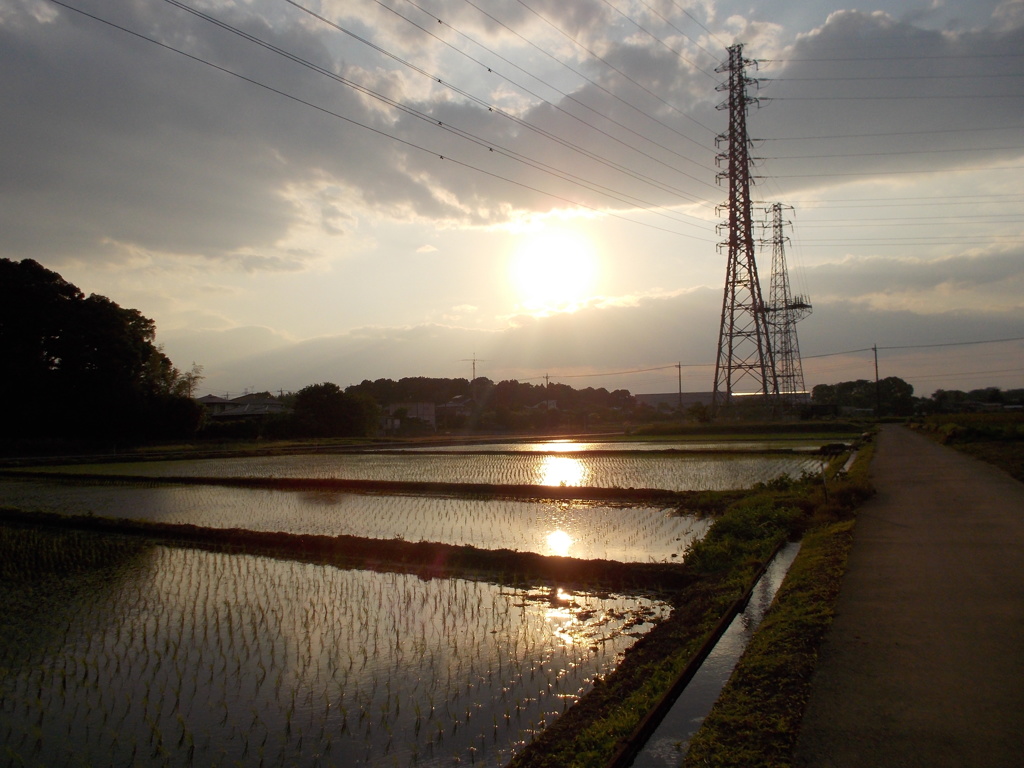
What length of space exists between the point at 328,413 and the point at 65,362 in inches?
698

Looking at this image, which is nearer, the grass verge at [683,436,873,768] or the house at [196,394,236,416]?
the grass verge at [683,436,873,768]

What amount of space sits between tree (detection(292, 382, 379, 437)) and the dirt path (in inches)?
1745

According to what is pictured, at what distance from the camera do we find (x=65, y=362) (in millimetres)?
35781

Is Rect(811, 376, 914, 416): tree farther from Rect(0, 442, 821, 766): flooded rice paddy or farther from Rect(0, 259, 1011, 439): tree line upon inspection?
Rect(0, 442, 821, 766): flooded rice paddy

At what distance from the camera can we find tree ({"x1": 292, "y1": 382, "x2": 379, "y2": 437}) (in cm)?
4900

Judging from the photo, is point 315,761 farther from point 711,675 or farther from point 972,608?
point 972,608

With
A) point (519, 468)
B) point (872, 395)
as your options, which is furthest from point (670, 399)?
point (519, 468)

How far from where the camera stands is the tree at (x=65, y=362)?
3400cm

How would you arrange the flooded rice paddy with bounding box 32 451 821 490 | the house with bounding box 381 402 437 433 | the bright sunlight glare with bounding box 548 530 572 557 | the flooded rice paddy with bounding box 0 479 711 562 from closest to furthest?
the bright sunlight glare with bounding box 548 530 572 557 → the flooded rice paddy with bounding box 0 479 711 562 → the flooded rice paddy with bounding box 32 451 821 490 → the house with bounding box 381 402 437 433

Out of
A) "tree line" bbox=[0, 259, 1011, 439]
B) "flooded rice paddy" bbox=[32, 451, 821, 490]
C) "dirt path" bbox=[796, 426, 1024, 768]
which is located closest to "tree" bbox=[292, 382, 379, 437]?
"tree line" bbox=[0, 259, 1011, 439]

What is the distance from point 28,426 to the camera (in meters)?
34.6

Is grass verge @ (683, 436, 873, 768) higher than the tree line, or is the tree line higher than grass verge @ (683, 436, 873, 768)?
the tree line

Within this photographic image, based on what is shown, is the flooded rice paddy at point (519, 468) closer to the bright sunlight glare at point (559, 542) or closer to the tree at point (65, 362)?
the bright sunlight glare at point (559, 542)

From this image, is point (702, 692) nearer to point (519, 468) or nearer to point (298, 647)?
point (298, 647)
